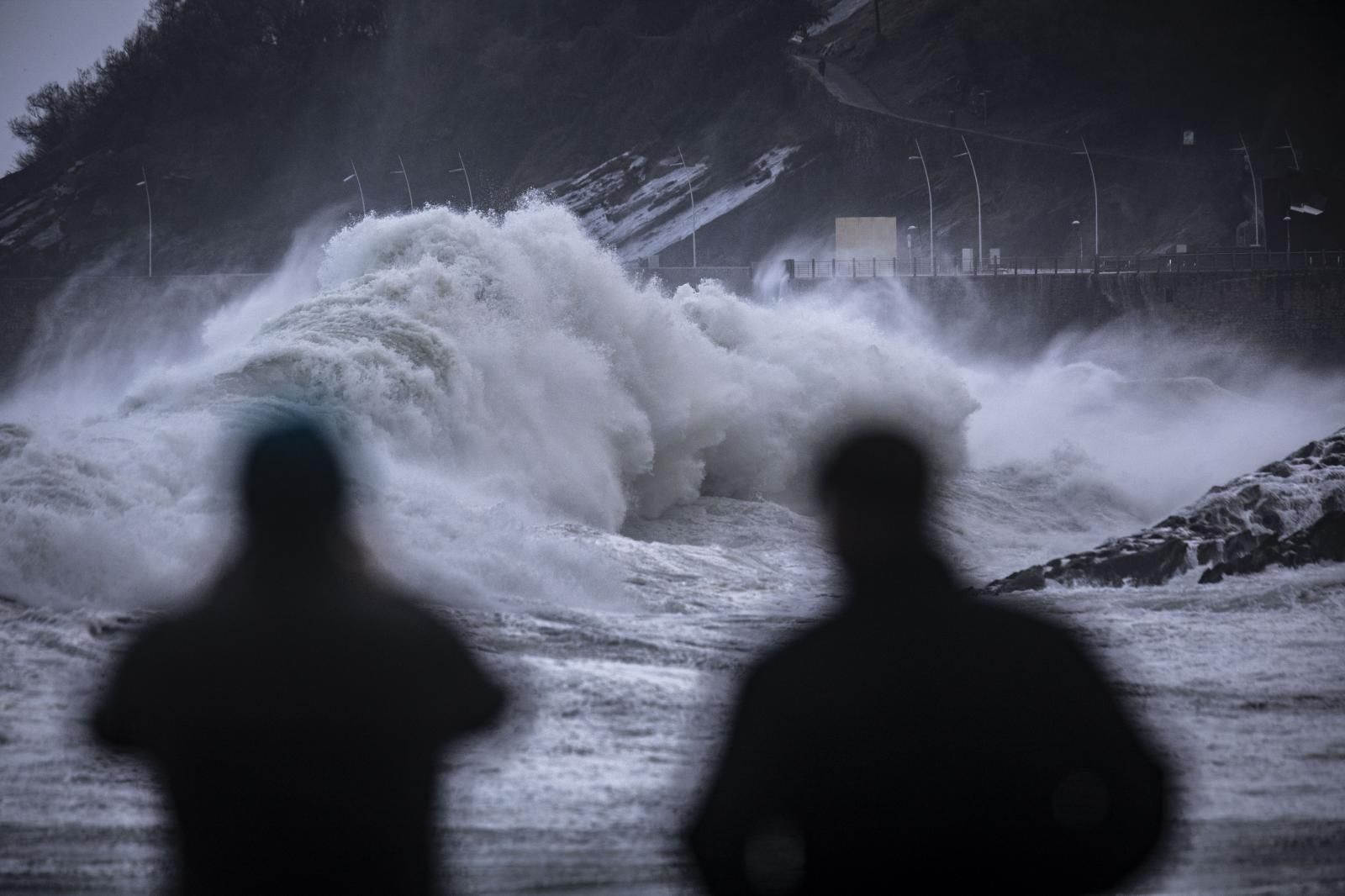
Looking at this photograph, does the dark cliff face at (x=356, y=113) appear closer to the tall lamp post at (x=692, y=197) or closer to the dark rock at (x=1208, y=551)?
the tall lamp post at (x=692, y=197)

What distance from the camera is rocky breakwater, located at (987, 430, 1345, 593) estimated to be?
34.3 feet

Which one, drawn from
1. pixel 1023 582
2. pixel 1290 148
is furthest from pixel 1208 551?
pixel 1290 148

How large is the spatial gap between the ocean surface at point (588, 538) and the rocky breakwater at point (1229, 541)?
0.38 m

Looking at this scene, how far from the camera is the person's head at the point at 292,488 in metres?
9.39

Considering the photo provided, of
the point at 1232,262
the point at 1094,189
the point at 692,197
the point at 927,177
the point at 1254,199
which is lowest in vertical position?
the point at 1232,262

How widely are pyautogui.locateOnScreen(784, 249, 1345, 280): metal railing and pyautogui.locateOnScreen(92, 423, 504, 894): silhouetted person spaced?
30.2 m

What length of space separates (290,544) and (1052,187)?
50.2 m

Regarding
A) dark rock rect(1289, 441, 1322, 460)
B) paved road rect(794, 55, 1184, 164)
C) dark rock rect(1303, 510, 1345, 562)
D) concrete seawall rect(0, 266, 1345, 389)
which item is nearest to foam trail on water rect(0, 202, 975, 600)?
dark rock rect(1303, 510, 1345, 562)

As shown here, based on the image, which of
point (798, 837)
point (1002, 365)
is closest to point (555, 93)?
point (1002, 365)

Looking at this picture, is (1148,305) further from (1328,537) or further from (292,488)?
(292,488)

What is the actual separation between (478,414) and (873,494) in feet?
19.2

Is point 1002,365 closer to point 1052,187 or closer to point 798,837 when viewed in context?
point 1052,187

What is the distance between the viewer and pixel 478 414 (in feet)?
45.3

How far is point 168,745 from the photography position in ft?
20.3
